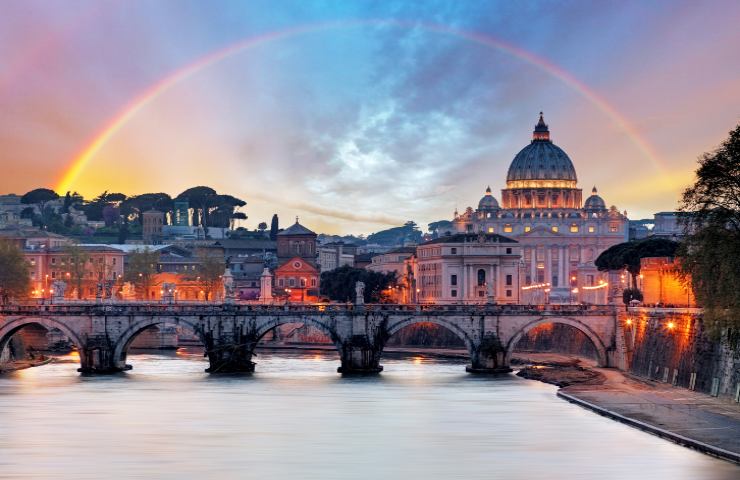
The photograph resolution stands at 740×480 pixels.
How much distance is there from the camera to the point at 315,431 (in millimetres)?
70500

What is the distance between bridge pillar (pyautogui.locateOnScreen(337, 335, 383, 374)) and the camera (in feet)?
333

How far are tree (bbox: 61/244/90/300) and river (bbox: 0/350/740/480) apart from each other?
275 feet

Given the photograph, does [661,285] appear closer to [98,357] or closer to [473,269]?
[98,357]

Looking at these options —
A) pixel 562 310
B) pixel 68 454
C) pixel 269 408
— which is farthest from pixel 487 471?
pixel 562 310

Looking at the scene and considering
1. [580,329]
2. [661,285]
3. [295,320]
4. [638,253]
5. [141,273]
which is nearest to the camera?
[295,320]

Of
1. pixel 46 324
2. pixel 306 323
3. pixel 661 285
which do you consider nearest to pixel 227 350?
pixel 306 323

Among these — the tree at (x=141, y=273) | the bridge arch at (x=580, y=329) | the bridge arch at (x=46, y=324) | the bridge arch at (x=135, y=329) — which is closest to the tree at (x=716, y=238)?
the bridge arch at (x=580, y=329)

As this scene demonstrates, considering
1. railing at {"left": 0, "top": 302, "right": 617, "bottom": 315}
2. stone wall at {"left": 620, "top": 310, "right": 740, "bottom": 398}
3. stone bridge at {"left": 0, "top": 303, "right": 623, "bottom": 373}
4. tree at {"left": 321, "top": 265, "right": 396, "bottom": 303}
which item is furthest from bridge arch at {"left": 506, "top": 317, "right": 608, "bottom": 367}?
tree at {"left": 321, "top": 265, "right": 396, "bottom": 303}

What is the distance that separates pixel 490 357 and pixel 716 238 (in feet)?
120

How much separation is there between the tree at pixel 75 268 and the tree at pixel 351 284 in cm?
3011

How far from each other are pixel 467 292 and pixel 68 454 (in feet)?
404

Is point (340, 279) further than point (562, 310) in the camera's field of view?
Yes

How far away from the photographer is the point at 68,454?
2482 inches

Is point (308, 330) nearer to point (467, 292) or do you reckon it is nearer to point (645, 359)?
point (467, 292)
